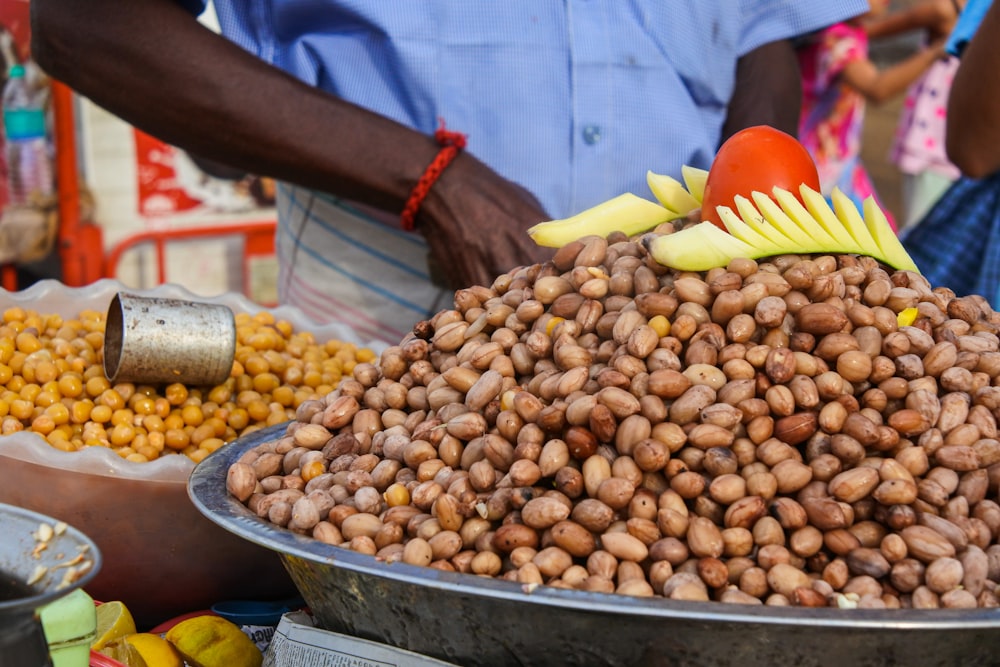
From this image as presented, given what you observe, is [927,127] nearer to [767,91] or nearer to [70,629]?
[767,91]

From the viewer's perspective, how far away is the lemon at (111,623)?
1.20 metres

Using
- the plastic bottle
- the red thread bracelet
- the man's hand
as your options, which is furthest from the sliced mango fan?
the plastic bottle

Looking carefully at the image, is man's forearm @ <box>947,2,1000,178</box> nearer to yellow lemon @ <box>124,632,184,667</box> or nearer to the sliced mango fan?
the sliced mango fan

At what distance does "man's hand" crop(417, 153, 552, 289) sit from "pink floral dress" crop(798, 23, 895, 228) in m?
2.30

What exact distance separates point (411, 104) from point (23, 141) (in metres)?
2.21

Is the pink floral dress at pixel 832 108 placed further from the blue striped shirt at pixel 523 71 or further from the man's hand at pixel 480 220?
the man's hand at pixel 480 220

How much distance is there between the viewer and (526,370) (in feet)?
3.96

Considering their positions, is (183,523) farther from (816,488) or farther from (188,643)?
(816,488)

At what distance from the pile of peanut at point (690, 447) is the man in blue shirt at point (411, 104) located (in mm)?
643

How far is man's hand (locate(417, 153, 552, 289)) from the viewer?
1801 millimetres

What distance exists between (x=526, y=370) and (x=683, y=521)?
12.1 inches

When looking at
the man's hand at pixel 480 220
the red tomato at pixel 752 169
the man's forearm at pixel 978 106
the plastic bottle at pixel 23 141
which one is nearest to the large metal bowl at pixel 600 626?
the red tomato at pixel 752 169

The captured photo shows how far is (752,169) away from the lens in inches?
50.1

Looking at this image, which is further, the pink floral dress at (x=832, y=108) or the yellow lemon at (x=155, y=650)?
the pink floral dress at (x=832, y=108)
